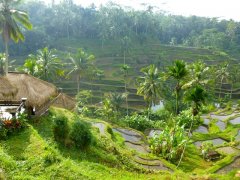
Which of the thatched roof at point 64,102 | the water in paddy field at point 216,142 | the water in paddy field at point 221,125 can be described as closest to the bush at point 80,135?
the thatched roof at point 64,102

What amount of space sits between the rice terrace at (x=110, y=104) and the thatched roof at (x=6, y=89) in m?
0.05

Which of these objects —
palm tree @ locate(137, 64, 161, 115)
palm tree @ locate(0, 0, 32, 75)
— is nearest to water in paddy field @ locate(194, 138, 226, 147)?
palm tree @ locate(137, 64, 161, 115)

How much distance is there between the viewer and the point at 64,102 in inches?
885

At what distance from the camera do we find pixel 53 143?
14.4 metres

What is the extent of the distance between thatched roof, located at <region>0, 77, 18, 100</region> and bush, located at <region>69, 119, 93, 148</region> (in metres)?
3.67

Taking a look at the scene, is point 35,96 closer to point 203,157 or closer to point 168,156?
point 168,156

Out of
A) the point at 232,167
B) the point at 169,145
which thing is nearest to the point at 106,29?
the point at 169,145

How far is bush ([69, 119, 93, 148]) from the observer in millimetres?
15133

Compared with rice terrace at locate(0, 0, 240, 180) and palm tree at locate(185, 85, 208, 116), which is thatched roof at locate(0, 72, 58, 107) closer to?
rice terrace at locate(0, 0, 240, 180)

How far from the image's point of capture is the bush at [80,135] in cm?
1513

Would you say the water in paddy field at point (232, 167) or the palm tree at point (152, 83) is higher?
the palm tree at point (152, 83)

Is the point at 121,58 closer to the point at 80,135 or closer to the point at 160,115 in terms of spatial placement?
the point at 160,115

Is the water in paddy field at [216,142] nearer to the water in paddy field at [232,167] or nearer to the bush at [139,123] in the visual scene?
the water in paddy field at [232,167]

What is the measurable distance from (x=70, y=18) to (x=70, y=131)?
74.4 m
